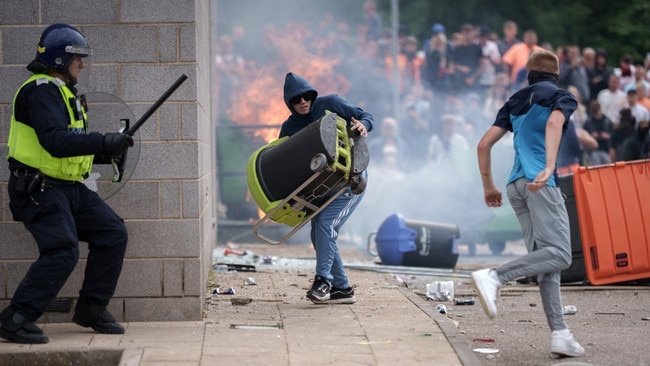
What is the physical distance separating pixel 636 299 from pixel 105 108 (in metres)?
4.82

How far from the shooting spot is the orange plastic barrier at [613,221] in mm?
10562

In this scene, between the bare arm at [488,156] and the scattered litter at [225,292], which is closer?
the bare arm at [488,156]

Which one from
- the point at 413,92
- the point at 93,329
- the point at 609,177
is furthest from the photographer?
the point at 413,92

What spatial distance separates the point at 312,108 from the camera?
8703mm

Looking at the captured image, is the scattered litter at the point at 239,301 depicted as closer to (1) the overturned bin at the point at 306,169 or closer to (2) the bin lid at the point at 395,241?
(1) the overturned bin at the point at 306,169

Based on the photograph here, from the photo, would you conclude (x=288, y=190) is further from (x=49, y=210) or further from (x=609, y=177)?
(x=609, y=177)

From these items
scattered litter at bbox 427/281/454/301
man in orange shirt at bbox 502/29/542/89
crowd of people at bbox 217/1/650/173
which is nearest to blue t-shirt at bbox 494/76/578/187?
scattered litter at bbox 427/281/454/301

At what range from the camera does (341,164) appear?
819cm

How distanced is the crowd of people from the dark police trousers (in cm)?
1089

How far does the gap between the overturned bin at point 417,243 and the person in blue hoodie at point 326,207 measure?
148 inches

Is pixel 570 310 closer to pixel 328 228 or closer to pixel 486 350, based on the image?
pixel 328 228

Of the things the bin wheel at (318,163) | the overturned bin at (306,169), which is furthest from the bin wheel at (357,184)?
A: the bin wheel at (318,163)

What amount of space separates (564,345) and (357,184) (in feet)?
7.24

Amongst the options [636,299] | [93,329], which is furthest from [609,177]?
[93,329]
